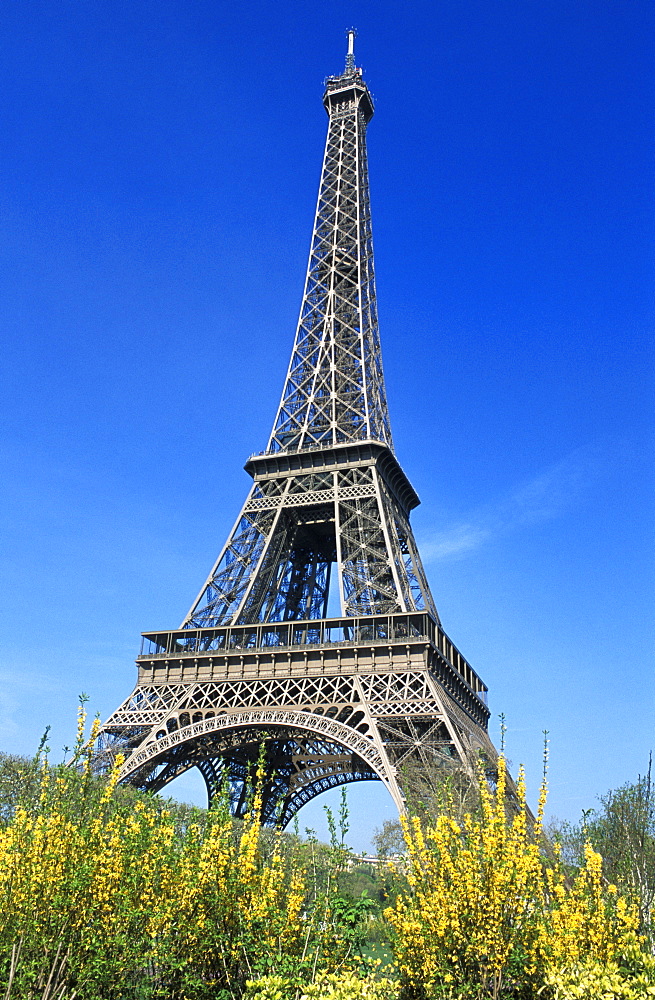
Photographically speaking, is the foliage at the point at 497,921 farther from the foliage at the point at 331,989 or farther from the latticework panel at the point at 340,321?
the latticework panel at the point at 340,321

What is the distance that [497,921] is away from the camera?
9.87m

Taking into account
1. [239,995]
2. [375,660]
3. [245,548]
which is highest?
[245,548]

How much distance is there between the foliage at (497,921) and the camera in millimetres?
9883


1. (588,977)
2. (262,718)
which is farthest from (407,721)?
(588,977)

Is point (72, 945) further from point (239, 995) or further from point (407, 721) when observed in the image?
point (407, 721)

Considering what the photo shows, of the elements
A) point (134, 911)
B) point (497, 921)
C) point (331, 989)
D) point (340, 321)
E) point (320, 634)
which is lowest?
point (331, 989)

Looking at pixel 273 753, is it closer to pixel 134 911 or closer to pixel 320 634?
pixel 320 634

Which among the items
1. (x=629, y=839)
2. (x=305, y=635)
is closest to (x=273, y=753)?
(x=305, y=635)

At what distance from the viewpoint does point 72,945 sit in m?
10.9

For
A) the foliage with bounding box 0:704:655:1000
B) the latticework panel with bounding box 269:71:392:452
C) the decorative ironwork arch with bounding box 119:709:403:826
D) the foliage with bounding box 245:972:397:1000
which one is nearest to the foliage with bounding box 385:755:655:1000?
the foliage with bounding box 0:704:655:1000

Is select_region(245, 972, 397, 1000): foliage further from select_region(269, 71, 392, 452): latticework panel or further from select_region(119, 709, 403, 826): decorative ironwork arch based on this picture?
select_region(269, 71, 392, 452): latticework panel

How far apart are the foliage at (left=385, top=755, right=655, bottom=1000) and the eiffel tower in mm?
19647

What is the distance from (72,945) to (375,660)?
26460 mm

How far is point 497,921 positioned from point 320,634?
98.5ft
